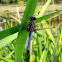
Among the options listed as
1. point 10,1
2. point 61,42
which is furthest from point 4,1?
point 61,42

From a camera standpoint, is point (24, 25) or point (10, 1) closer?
point (24, 25)

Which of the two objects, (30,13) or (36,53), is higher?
(30,13)

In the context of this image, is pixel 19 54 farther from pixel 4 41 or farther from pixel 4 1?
pixel 4 1

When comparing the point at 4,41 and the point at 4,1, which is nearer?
the point at 4,41

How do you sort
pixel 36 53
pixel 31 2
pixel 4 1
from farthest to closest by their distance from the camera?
pixel 4 1
pixel 36 53
pixel 31 2

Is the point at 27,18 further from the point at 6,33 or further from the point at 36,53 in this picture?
the point at 36,53

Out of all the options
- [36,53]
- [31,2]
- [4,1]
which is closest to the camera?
[31,2]

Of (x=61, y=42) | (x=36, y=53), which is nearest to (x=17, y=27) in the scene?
(x=36, y=53)

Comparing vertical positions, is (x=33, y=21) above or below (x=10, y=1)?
above

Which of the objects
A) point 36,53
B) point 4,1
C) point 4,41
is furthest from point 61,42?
point 4,1
